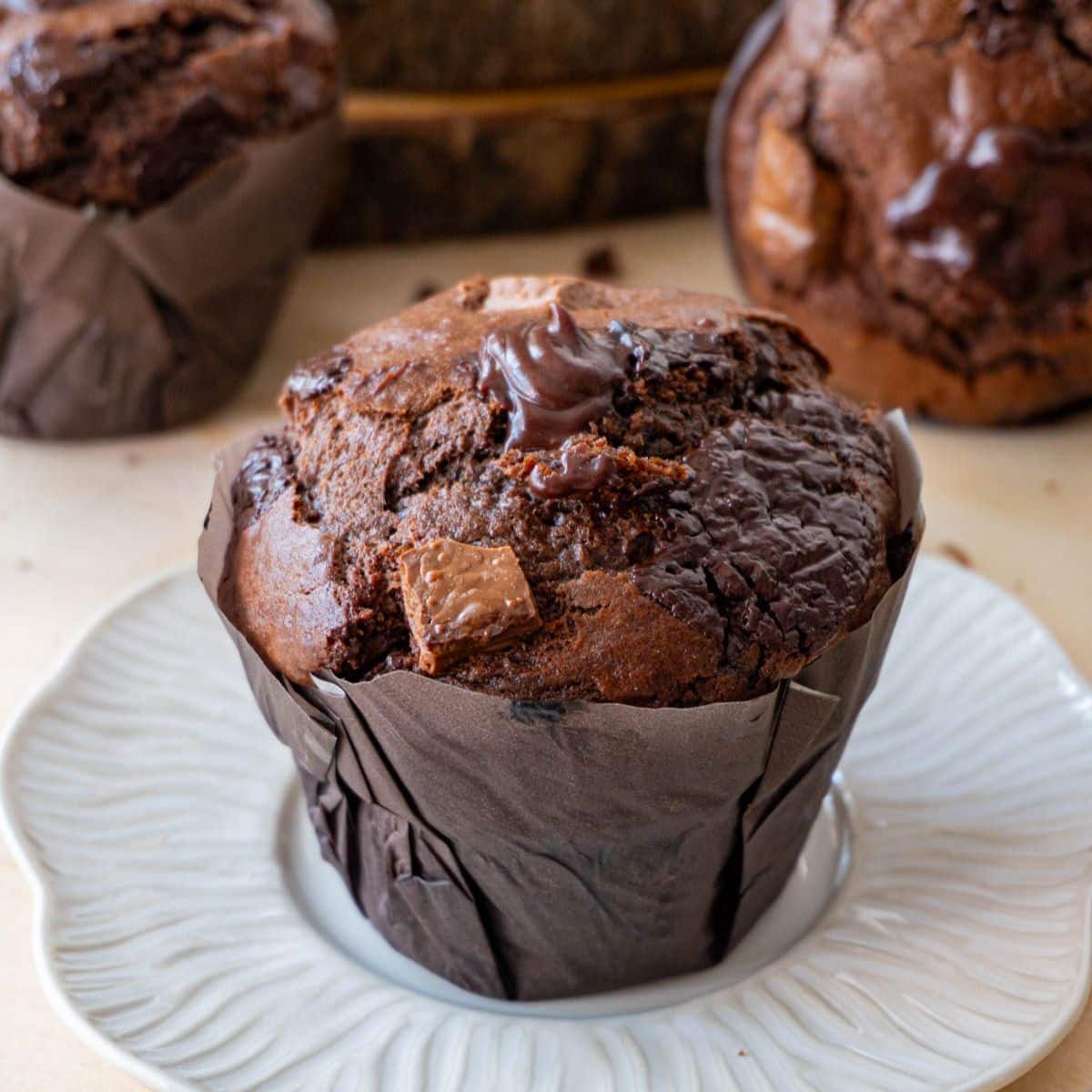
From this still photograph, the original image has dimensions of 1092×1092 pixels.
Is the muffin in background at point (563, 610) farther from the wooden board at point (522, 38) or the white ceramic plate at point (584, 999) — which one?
the wooden board at point (522, 38)

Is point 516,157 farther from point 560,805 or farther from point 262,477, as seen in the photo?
point 560,805

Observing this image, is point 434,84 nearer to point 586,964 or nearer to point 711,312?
point 711,312

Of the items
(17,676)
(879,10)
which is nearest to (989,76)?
(879,10)

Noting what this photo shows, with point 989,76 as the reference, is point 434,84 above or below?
below

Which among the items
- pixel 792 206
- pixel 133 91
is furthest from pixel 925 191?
pixel 133 91

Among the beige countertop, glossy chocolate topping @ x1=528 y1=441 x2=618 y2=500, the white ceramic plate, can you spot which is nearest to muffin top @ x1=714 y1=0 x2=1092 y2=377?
the beige countertop
